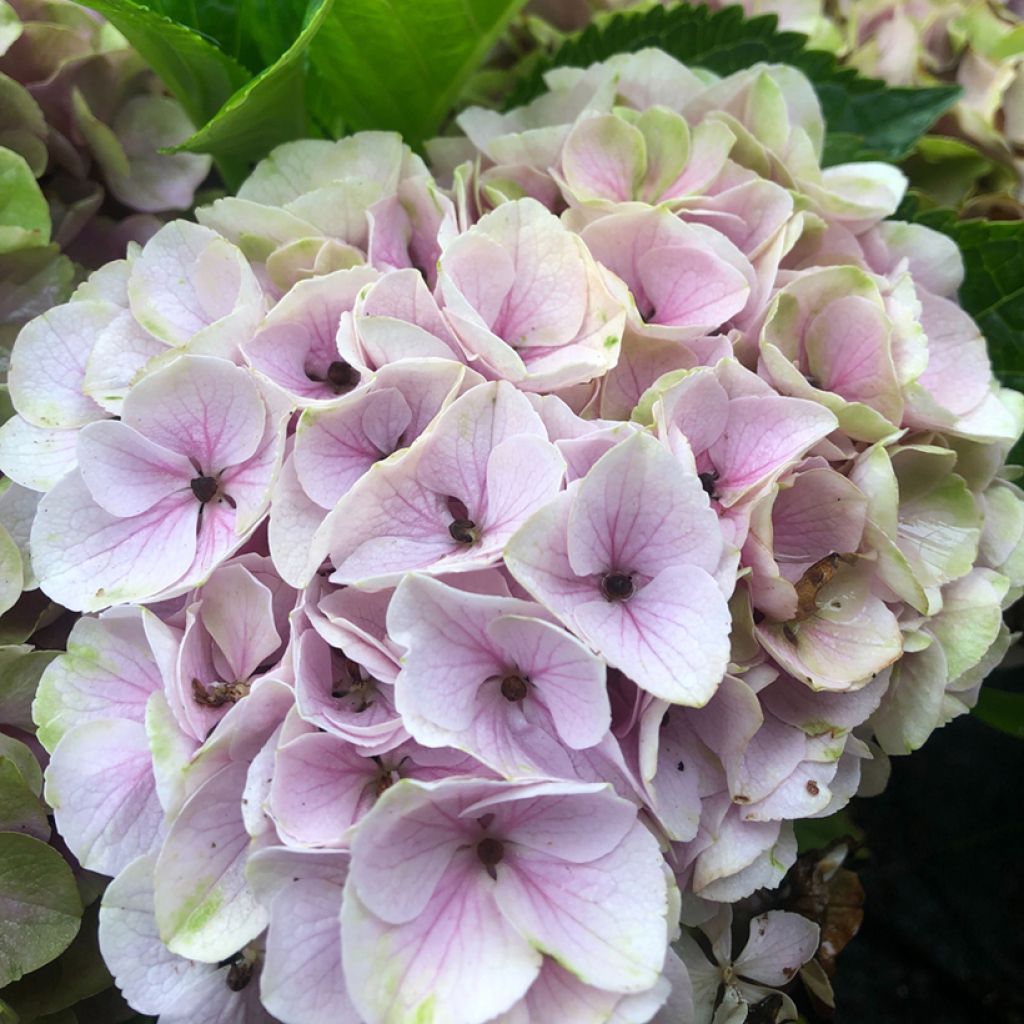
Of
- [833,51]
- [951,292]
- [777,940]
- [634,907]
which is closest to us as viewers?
[634,907]

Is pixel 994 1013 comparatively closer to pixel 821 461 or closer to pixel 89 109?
pixel 821 461

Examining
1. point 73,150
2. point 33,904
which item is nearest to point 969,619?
point 33,904

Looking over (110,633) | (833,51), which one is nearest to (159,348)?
(110,633)

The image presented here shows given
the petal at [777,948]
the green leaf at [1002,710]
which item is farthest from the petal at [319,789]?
the green leaf at [1002,710]

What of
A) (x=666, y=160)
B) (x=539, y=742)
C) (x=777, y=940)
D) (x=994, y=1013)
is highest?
(x=666, y=160)

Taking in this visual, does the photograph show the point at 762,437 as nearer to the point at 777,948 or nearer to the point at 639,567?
the point at 639,567

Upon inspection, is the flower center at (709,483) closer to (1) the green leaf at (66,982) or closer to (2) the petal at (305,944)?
(2) the petal at (305,944)
